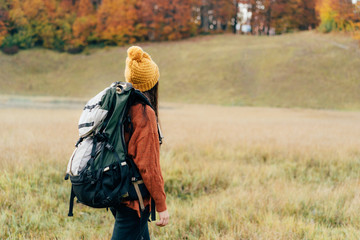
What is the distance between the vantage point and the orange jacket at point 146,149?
1.98 m

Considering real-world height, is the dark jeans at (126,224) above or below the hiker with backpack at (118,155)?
below

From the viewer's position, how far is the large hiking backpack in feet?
6.40

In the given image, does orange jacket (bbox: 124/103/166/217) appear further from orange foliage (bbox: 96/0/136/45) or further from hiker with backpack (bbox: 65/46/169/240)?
orange foliage (bbox: 96/0/136/45)

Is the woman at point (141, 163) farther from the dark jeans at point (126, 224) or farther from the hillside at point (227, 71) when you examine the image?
the hillside at point (227, 71)

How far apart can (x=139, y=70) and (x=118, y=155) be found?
0.63 metres

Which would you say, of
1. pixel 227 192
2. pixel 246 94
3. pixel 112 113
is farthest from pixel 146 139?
pixel 246 94

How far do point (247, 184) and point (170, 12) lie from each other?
49.1 metres

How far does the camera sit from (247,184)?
531 cm

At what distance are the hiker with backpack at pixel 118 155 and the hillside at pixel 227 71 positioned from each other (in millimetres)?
30378

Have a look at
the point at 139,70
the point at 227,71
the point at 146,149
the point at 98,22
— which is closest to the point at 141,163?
the point at 146,149

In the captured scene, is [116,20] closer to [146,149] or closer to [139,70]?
[139,70]

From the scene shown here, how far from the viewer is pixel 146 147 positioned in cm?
198

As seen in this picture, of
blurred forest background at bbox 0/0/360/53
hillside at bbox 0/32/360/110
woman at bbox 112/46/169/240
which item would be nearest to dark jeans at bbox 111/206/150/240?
woman at bbox 112/46/169/240

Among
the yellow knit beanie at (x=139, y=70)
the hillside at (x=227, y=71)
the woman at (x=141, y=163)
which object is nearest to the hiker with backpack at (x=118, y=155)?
the woman at (x=141, y=163)
